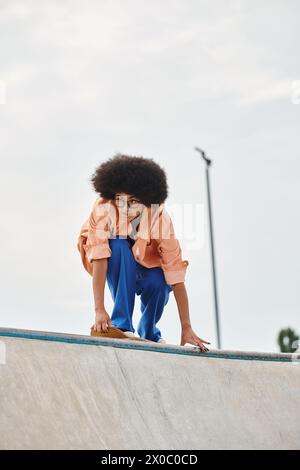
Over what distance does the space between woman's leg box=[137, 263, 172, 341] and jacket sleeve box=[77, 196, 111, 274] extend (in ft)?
1.31

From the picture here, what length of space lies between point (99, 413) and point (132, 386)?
457mm

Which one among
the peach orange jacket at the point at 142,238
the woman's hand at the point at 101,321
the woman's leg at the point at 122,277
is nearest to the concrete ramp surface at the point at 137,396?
the woman's hand at the point at 101,321

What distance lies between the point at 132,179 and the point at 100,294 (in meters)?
1.06

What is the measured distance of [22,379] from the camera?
4.71 meters

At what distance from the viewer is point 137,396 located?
5230 mm

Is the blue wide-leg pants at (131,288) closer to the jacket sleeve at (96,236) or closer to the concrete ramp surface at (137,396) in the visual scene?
the jacket sleeve at (96,236)

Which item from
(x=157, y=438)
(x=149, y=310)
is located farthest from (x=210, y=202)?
(x=157, y=438)

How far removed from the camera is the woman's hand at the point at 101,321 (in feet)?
19.8

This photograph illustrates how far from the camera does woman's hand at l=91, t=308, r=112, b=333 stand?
19.8ft

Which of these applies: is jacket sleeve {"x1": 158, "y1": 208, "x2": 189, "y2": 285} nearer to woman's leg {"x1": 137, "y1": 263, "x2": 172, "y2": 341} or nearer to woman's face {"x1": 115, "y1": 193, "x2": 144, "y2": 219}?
woman's leg {"x1": 137, "y1": 263, "x2": 172, "y2": 341}

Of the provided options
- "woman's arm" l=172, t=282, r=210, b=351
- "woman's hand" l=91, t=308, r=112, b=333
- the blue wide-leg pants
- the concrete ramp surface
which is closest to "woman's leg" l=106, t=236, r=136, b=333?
the blue wide-leg pants

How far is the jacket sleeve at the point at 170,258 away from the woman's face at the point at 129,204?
209mm
